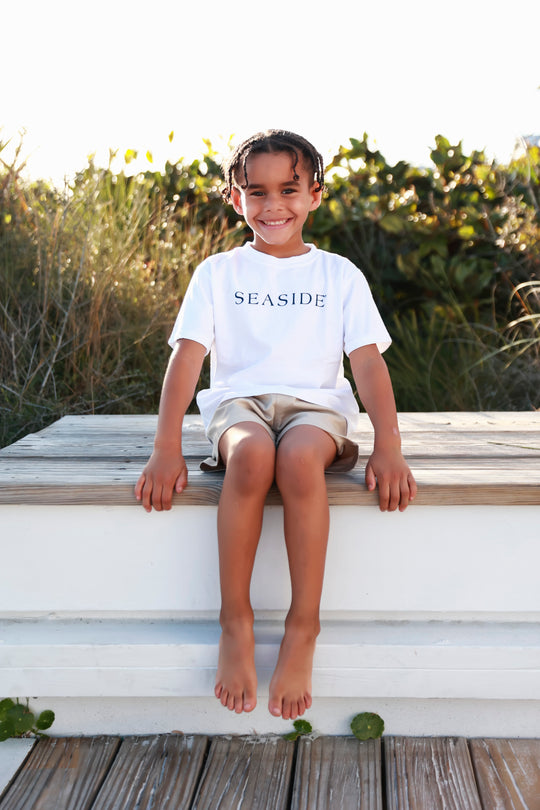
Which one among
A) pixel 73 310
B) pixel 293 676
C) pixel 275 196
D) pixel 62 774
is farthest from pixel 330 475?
pixel 73 310

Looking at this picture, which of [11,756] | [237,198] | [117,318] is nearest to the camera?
[11,756]

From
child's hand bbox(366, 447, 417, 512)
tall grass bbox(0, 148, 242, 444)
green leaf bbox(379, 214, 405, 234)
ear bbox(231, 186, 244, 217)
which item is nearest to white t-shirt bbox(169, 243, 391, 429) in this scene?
ear bbox(231, 186, 244, 217)

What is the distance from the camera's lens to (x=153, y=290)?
12.3 feet

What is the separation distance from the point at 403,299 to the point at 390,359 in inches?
32.1

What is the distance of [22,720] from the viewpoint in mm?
1792

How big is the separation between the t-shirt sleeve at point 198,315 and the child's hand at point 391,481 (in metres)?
0.46

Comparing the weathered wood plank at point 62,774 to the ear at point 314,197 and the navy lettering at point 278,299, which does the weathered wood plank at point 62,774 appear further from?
the ear at point 314,197

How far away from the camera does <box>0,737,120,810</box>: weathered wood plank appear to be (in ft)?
5.06

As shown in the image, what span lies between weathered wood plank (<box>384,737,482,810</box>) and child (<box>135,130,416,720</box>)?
228 millimetres

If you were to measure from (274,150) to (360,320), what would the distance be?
42 cm

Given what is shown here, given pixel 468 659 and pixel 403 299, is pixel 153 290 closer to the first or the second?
pixel 403 299

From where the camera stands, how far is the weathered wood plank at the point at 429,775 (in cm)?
153

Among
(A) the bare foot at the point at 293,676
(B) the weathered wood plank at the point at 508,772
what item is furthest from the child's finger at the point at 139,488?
(B) the weathered wood plank at the point at 508,772

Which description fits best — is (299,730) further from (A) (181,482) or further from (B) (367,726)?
(A) (181,482)
